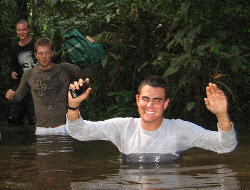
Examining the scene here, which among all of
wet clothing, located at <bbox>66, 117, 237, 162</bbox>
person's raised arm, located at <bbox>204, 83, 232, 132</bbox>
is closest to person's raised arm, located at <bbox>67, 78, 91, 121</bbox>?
wet clothing, located at <bbox>66, 117, 237, 162</bbox>

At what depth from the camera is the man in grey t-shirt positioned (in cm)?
546

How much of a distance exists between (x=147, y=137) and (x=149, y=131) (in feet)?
0.22

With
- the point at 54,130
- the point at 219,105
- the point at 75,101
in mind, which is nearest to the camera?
the point at 219,105

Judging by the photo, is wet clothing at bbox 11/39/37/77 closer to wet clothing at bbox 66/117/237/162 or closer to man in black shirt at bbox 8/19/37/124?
man in black shirt at bbox 8/19/37/124

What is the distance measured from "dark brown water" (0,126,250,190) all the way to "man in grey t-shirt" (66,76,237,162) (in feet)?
0.48

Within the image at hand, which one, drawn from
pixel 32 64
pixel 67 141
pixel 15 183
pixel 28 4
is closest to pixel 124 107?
pixel 32 64

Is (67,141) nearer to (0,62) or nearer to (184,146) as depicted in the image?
(184,146)

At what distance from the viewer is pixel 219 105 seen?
16.1 ft

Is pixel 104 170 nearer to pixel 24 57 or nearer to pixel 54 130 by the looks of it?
pixel 54 130

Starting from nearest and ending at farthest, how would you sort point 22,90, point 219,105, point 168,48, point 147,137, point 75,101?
point 219,105
point 75,101
point 147,137
point 22,90
point 168,48

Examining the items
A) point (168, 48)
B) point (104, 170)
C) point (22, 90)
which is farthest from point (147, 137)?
point (168, 48)

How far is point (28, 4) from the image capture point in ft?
55.1

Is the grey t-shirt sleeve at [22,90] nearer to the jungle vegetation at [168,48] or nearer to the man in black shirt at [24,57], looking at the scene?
the man in black shirt at [24,57]

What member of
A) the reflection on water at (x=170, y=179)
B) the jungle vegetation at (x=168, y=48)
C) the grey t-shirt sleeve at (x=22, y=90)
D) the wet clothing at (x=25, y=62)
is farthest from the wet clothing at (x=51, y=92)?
the reflection on water at (x=170, y=179)
